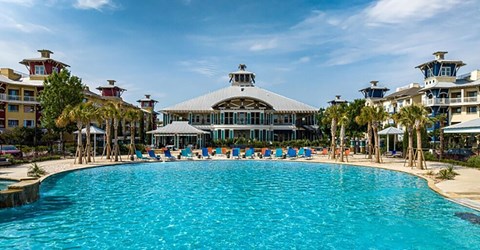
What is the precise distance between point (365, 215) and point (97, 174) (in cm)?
1638

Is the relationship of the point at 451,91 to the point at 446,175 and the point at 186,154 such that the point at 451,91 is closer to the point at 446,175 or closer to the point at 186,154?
the point at 446,175

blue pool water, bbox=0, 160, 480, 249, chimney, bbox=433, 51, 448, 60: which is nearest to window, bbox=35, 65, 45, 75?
blue pool water, bbox=0, 160, 480, 249

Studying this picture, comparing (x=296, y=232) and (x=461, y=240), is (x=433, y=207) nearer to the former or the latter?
(x=461, y=240)

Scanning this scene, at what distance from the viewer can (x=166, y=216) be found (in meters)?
11.1

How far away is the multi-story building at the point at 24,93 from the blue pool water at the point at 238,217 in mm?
32961

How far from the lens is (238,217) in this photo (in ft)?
36.2

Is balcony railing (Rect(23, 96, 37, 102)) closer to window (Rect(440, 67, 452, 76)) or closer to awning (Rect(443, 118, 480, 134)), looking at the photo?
awning (Rect(443, 118, 480, 134))

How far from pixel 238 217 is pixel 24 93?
45.5 meters

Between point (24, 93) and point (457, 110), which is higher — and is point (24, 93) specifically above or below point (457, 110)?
above

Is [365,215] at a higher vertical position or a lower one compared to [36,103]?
lower

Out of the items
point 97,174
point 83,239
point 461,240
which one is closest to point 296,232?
point 461,240

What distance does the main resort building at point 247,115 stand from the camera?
2004 inches

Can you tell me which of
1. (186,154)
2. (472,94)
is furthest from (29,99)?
(472,94)

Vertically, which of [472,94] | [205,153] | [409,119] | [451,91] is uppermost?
[451,91]
